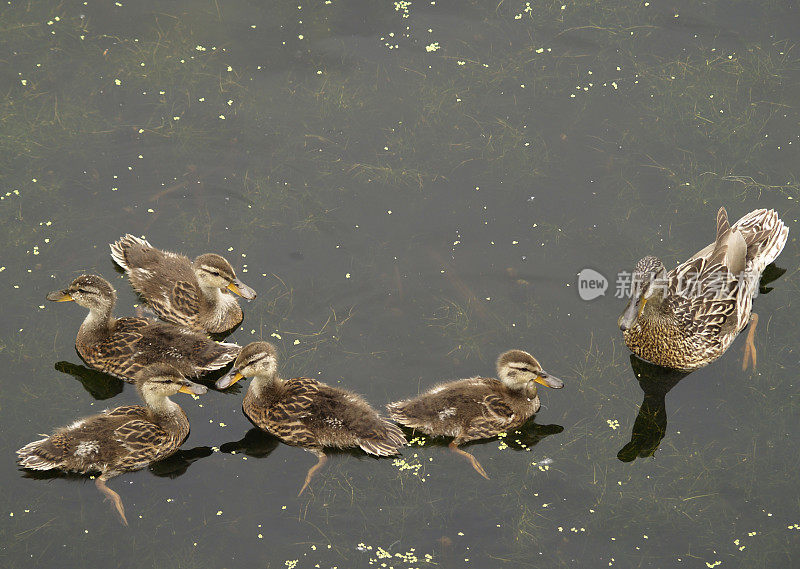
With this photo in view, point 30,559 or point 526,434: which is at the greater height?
point 526,434

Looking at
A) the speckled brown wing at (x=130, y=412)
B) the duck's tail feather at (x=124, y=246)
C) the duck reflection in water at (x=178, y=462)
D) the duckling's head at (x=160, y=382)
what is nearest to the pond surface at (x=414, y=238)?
the duck reflection in water at (x=178, y=462)

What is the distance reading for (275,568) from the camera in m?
6.39

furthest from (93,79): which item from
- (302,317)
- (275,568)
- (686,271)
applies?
(686,271)

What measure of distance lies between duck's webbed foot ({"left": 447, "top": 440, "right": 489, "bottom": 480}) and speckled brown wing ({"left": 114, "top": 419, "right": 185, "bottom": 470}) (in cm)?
200

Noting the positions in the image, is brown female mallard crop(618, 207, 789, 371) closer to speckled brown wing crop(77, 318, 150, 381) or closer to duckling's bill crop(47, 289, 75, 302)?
speckled brown wing crop(77, 318, 150, 381)

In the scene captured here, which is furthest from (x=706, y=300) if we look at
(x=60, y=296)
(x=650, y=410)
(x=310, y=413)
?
(x=60, y=296)

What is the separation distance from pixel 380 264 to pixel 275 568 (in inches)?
103

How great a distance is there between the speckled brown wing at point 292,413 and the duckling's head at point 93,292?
4.45 feet

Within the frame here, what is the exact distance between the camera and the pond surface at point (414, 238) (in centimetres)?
659

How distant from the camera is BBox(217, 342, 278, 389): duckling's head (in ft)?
22.1

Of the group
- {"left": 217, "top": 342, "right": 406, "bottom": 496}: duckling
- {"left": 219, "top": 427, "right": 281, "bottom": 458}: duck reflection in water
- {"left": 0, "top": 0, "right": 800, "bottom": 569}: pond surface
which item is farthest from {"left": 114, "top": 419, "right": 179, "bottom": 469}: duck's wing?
{"left": 217, "top": 342, "right": 406, "bottom": 496}: duckling

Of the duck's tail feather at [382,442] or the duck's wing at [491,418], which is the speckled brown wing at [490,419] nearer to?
the duck's wing at [491,418]

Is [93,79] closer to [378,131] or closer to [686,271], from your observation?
[378,131]

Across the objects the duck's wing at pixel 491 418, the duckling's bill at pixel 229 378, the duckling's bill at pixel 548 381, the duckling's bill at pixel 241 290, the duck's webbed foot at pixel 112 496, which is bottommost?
the duck's webbed foot at pixel 112 496
